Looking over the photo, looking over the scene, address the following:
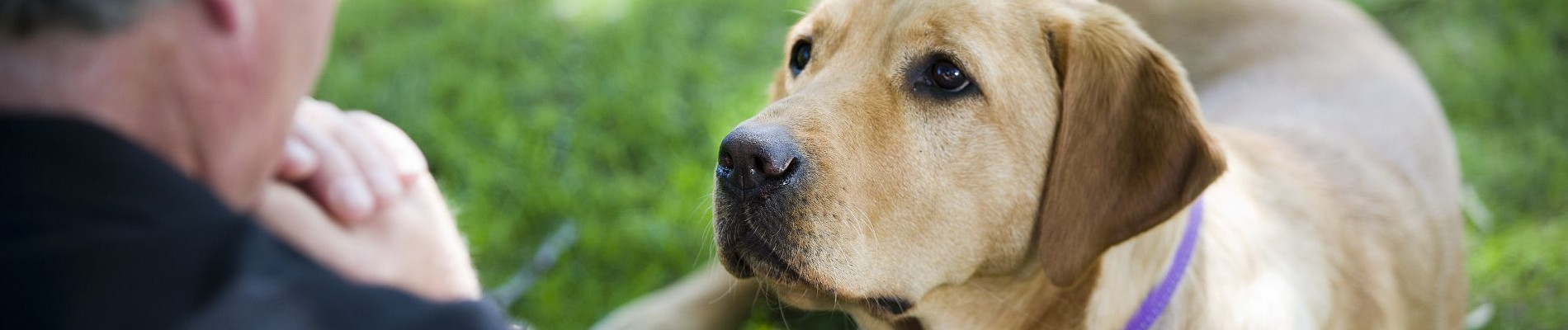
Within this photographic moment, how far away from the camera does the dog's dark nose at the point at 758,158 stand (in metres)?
2.24

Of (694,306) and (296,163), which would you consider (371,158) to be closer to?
(296,163)

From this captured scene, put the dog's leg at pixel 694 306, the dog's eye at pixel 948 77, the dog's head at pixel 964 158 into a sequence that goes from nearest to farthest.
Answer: the dog's head at pixel 964 158, the dog's eye at pixel 948 77, the dog's leg at pixel 694 306

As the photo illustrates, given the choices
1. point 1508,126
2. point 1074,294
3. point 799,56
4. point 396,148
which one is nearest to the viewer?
point 396,148

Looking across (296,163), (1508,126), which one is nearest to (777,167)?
(296,163)

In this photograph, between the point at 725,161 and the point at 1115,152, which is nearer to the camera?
the point at 725,161

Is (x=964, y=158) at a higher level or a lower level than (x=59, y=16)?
lower

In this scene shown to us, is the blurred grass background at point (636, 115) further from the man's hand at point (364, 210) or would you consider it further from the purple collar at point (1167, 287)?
the man's hand at point (364, 210)

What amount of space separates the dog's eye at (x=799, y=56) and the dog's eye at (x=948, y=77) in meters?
0.42

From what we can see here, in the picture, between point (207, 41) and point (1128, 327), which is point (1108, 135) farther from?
point (207, 41)

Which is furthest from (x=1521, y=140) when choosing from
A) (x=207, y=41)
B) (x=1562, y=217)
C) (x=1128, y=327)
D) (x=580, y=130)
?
(x=207, y=41)

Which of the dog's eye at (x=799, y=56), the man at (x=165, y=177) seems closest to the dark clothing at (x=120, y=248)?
the man at (x=165, y=177)

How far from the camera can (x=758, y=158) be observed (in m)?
2.25

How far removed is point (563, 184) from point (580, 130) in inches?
19.9

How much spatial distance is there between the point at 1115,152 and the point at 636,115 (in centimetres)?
304
